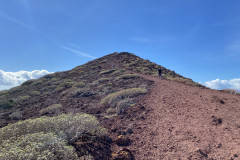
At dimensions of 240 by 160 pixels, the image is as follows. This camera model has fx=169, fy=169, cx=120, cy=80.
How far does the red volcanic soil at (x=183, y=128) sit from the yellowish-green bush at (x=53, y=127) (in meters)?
1.32

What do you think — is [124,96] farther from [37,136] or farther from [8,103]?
[8,103]

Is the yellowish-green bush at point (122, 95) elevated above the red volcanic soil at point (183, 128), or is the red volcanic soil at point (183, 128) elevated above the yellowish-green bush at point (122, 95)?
the yellowish-green bush at point (122, 95)

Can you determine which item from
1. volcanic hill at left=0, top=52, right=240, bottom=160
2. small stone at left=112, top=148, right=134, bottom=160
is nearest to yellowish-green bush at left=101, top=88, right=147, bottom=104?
volcanic hill at left=0, top=52, right=240, bottom=160

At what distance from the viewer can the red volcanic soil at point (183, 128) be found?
205 inches

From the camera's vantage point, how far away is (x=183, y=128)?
6.51m

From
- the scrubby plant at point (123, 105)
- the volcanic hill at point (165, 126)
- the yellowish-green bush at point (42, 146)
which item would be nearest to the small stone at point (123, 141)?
the volcanic hill at point (165, 126)

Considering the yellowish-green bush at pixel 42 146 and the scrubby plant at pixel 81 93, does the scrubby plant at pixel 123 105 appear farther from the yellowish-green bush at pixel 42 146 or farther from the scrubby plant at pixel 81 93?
the scrubby plant at pixel 81 93

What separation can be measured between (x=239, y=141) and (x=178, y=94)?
551cm

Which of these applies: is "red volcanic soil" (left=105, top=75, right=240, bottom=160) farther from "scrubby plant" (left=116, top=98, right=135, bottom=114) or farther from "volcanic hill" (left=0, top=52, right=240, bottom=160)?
"scrubby plant" (left=116, top=98, right=135, bottom=114)

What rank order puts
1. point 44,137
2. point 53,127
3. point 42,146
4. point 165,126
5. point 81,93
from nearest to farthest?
1. point 42,146
2. point 44,137
3. point 53,127
4. point 165,126
5. point 81,93

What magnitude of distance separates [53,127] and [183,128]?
4.72m

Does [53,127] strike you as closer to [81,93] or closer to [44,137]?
[44,137]

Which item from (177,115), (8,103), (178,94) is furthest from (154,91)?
(8,103)

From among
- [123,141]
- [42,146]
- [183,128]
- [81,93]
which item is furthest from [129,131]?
[81,93]
